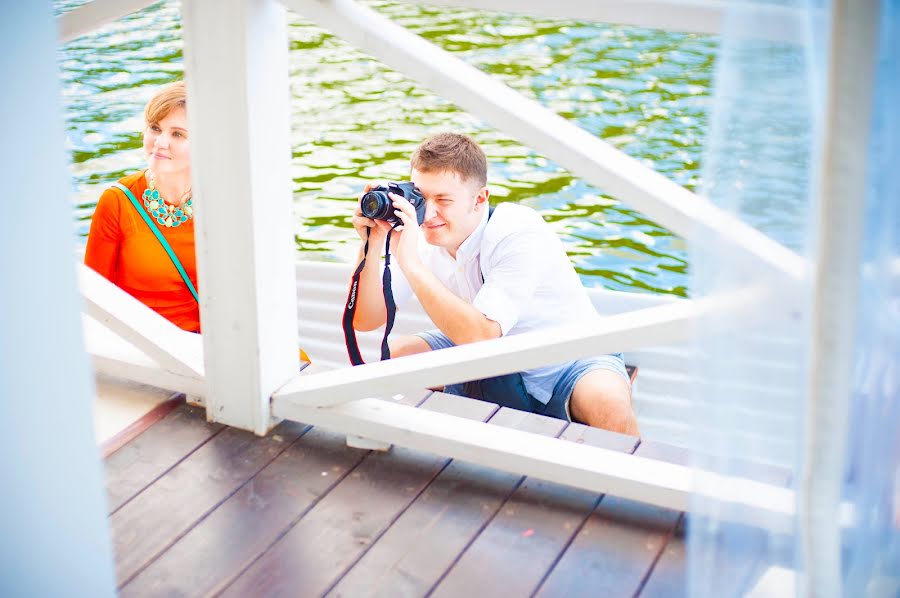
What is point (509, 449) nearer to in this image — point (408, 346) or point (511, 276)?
point (511, 276)

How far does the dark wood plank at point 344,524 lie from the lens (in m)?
1.60

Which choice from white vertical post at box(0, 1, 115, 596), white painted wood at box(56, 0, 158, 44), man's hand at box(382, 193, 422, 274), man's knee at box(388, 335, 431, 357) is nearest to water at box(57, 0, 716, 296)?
man's knee at box(388, 335, 431, 357)

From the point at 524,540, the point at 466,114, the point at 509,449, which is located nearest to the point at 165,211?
the point at 509,449

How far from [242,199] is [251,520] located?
22.8 inches

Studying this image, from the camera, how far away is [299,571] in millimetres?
1619

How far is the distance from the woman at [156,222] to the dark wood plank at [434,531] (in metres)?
1.14

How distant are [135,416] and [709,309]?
142cm

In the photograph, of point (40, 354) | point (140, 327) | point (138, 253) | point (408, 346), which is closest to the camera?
point (40, 354)

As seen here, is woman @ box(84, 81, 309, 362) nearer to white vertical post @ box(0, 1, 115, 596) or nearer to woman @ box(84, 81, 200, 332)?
woman @ box(84, 81, 200, 332)

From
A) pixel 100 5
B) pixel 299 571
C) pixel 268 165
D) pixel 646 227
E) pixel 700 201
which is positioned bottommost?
pixel 646 227

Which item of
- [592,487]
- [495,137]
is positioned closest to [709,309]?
[592,487]

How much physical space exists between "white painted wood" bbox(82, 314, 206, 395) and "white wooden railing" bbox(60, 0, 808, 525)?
0.04 feet

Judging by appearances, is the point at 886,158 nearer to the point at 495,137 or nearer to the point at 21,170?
the point at 21,170

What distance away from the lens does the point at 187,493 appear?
1823 millimetres
